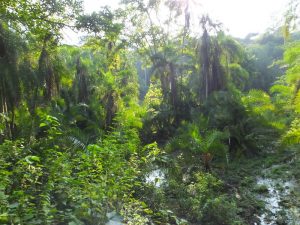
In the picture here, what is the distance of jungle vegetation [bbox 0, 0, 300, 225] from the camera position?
14.8ft

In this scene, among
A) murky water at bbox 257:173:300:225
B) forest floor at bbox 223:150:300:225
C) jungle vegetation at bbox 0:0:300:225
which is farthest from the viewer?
forest floor at bbox 223:150:300:225

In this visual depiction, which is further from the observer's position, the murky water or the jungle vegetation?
the murky water

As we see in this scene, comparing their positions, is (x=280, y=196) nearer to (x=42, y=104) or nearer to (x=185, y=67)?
(x=42, y=104)

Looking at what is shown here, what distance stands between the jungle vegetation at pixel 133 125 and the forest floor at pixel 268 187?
0.06 metres

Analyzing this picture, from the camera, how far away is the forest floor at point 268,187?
700 cm

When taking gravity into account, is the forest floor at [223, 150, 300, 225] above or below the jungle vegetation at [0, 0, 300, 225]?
below

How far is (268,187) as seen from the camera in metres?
9.18

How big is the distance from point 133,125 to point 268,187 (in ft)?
20.3

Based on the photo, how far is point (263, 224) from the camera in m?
6.68

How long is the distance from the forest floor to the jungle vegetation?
0.06 m

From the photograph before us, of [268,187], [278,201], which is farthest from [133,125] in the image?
[278,201]

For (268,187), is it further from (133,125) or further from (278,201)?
(133,125)

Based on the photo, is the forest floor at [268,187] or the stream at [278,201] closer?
the stream at [278,201]

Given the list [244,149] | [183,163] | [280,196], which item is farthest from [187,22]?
[280,196]
